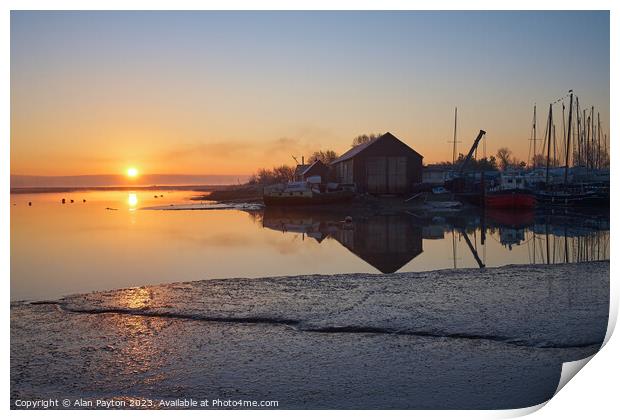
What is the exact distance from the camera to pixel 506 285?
314 inches

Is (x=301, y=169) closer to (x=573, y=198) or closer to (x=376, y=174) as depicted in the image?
(x=376, y=174)

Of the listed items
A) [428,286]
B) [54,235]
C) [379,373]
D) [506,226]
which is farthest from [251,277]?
[506,226]

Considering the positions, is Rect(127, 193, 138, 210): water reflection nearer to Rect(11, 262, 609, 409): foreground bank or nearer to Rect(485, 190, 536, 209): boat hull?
Rect(485, 190, 536, 209): boat hull

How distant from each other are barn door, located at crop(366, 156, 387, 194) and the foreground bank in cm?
2076

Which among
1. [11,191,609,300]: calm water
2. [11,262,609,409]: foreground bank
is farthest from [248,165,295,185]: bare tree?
[11,262,609,409]: foreground bank

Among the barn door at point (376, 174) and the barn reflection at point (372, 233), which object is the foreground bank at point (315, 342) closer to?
the barn reflection at point (372, 233)

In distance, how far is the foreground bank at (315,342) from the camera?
4.52 metres

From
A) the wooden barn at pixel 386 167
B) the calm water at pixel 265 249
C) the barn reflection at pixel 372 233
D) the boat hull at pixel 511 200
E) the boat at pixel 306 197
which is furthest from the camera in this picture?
the boat at pixel 306 197

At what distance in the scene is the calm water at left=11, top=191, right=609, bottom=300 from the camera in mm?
9391

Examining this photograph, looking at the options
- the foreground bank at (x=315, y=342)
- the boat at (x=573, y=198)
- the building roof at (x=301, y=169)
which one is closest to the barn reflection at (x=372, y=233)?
the foreground bank at (x=315, y=342)

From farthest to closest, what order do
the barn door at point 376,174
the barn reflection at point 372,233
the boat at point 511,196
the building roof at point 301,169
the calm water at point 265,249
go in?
the building roof at point 301,169, the barn door at point 376,174, the boat at point 511,196, the barn reflection at point 372,233, the calm water at point 265,249

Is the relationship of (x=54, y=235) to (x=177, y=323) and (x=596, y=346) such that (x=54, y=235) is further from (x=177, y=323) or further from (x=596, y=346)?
(x=596, y=346)

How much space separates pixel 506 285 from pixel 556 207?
11.8m

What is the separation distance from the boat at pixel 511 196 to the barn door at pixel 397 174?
4134 millimetres
